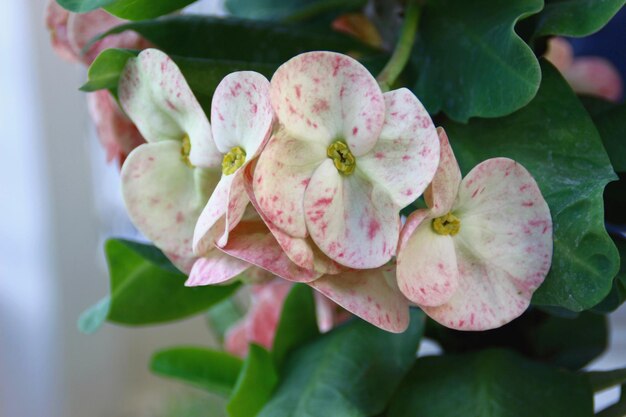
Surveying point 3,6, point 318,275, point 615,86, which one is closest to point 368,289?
point 318,275

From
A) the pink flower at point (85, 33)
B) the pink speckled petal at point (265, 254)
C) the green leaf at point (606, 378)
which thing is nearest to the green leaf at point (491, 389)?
the green leaf at point (606, 378)

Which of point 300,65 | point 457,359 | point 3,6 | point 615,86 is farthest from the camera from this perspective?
point 3,6

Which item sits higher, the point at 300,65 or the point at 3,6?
the point at 300,65

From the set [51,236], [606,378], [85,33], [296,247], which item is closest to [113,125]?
[85,33]

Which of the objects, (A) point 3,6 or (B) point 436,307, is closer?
(B) point 436,307

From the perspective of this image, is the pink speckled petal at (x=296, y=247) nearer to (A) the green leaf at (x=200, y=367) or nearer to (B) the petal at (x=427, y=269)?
(B) the petal at (x=427, y=269)

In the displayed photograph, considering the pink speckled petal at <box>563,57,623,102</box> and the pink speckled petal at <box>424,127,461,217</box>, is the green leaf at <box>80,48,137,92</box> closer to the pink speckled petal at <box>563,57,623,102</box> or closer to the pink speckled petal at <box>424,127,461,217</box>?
the pink speckled petal at <box>424,127,461,217</box>

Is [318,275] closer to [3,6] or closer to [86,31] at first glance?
[86,31]
